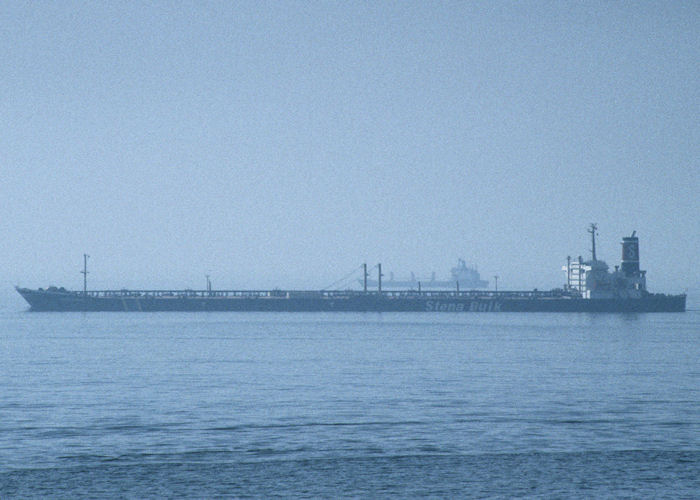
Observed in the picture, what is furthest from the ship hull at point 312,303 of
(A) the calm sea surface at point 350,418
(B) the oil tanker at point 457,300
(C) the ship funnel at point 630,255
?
(A) the calm sea surface at point 350,418

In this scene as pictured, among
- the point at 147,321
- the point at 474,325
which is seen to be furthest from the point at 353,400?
the point at 147,321

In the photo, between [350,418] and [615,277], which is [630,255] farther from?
[350,418]

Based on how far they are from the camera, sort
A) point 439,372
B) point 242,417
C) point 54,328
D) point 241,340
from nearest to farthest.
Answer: point 242,417 < point 439,372 < point 241,340 < point 54,328

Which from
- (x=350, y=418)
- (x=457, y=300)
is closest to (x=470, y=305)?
(x=457, y=300)

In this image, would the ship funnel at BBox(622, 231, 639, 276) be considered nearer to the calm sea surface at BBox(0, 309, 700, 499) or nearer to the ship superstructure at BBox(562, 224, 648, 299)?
the ship superstructure at BBox(562, 224, 648, 299)

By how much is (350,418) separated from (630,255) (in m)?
99.9

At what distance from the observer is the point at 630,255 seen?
5359 inches

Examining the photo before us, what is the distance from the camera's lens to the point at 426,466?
33.8 metres

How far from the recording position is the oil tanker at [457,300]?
134 m

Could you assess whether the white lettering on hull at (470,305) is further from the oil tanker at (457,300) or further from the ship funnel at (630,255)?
the ship funnel at (630,255)

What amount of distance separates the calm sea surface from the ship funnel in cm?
5055

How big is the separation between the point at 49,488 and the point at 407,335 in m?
65.8

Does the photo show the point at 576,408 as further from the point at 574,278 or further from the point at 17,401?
the point at 574,278

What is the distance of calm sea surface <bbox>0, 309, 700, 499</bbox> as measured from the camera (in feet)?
104
